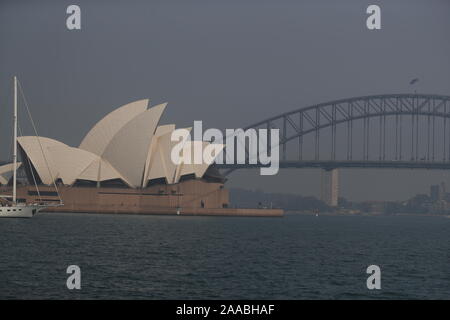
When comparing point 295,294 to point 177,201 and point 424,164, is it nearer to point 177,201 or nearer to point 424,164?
point 177,201

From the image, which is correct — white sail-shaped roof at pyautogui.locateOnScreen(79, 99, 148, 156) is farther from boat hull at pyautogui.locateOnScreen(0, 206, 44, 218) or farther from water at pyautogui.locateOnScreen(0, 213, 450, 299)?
water at pyautogui.locateOnScreen(0, 213, 450, 299)

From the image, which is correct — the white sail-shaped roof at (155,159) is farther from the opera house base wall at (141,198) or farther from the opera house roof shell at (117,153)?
the opera house base wall at (141,198)

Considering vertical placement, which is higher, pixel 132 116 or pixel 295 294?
pixel 132 116

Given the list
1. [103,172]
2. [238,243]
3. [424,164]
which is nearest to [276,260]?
[238,243]

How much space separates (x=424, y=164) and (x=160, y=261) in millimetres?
86879

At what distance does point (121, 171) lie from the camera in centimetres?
10781

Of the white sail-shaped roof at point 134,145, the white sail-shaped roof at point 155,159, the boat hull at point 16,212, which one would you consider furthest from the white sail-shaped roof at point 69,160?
the boat hull at point 16,212

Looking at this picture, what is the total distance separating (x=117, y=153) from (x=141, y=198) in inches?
391

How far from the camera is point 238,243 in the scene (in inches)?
2149

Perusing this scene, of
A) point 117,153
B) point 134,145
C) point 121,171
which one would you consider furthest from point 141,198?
point 134,145

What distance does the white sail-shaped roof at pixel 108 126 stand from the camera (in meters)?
101

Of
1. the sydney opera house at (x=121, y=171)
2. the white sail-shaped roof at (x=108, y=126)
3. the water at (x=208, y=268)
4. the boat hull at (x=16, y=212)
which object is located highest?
the white sail-shaped roof at (x=108, y=126)

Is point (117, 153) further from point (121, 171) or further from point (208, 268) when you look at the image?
point (208, 268)
